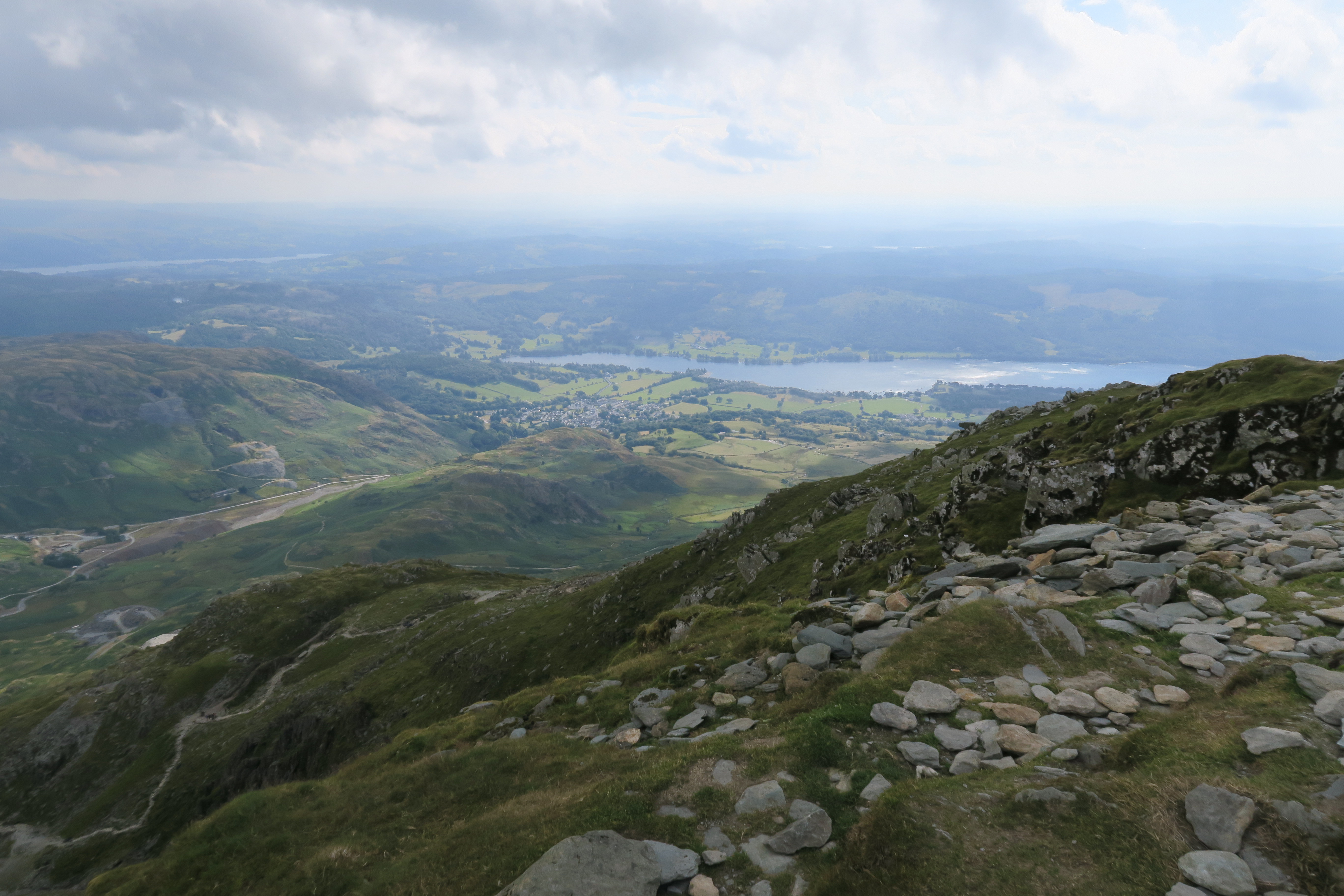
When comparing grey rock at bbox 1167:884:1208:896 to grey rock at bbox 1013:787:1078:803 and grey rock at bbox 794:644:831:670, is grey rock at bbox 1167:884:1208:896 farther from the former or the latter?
grey rock at bbox 794:644:831:670

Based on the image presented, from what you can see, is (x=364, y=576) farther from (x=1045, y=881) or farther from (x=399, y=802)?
(x=1045, y=881)

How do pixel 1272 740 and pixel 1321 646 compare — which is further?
pixel 1321 646

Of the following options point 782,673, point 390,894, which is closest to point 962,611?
point 782,673

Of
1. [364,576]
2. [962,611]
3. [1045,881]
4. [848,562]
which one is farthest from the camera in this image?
[364,576]

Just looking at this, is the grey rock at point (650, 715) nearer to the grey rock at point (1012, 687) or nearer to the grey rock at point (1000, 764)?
the grey rock at point (1012, 687)

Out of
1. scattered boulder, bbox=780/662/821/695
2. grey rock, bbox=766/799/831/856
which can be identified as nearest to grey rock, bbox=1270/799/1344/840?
grey rock, bbox=766/799/831/856

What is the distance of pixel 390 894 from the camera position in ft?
52.6

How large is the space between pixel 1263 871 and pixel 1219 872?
2.01ft

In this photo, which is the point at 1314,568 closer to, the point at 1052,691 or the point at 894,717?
the point at 1052,691

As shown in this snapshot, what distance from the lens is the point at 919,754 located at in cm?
1534

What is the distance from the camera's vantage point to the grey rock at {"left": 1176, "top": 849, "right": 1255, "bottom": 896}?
912 centimetres

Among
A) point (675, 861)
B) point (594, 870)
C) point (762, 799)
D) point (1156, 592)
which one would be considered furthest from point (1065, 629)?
point (594, 870)

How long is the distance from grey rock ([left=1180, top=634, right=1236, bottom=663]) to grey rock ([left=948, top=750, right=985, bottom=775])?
787cm

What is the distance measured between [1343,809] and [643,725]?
1894cm
